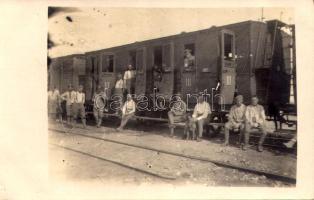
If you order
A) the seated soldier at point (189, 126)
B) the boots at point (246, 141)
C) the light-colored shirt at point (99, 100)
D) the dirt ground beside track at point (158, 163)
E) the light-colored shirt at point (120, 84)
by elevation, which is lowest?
the dirt ground beside track at point (158, 163)

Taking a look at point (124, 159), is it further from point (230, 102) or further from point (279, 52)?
point (279, 52)

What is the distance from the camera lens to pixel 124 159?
3.27m

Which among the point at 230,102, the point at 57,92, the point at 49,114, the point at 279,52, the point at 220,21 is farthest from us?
the point at 279,52

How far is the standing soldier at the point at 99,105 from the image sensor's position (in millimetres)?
4044

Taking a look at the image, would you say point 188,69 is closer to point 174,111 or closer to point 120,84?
point 174,111

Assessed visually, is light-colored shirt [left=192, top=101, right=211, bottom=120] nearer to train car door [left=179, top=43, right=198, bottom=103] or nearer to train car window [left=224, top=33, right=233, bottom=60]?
train car door [left=179, top=43, right=198, bottom=103]

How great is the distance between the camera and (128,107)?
3.96 meters

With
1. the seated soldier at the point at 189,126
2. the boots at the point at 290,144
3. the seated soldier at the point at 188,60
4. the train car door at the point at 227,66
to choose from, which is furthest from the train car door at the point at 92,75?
the boots at the point at 290,144

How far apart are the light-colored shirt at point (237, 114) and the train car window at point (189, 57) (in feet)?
3.18

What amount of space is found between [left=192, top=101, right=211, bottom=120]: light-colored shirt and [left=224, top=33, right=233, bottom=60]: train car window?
2.69 feet

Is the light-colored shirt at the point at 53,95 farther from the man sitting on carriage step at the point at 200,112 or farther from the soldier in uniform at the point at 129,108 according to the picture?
Result: the man sitting on carriage step at the point at 200,112

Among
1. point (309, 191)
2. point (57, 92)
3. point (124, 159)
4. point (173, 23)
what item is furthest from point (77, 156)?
point (309, 191)

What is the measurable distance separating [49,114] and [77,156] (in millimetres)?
547

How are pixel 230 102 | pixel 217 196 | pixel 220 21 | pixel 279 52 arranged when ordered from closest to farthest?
pixel 217 196 → pixel 220 21 → pixel 230 102 → pixel 279 52
